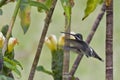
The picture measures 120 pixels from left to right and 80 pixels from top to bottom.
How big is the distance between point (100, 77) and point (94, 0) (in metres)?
1.88

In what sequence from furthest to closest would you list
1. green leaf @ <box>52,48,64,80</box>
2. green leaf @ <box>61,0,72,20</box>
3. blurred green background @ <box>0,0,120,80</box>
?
blurred green background @ <box>0,0,120,80</box>, green leaf @ <box>52,48,64,80</box>, green leaf @ <box>61,0,72,20</box>

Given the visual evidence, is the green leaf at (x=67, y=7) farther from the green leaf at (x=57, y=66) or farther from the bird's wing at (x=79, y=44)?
the green leaf at (x=57, y=66)

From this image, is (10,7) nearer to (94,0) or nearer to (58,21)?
(58,21)

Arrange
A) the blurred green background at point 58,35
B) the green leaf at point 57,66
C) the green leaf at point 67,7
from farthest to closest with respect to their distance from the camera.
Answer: the blurred green background at point 58,35
the green leaf at point 57,66
the green leaf at point 67,7

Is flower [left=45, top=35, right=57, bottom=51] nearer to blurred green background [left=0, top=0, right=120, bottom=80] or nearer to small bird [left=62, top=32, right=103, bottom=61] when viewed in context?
small bird [left=62, top=32, right=103, bottom=61]

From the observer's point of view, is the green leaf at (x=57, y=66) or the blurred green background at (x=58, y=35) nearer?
the green leaf at (x=57, y=66)

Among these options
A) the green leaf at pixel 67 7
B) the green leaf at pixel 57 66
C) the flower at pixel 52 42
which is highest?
the green leaf at pixel 67 7

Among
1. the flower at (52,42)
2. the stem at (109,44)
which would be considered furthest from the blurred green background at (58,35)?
the stem at (109,44)

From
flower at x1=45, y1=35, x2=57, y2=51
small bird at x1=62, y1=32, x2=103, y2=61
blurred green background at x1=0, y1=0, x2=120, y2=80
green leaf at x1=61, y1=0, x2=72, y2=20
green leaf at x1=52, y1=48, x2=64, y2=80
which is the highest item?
green leaf at x1=61, y1=0, x2=72, y2=20

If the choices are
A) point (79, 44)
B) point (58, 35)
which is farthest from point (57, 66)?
point (58, 35)

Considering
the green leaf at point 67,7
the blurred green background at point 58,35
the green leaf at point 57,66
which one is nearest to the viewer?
the green leaf at point 67,7

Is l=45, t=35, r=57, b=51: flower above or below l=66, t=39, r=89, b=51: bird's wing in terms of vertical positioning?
below

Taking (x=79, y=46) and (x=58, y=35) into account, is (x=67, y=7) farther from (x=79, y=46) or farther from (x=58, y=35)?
(x=58, y=35)

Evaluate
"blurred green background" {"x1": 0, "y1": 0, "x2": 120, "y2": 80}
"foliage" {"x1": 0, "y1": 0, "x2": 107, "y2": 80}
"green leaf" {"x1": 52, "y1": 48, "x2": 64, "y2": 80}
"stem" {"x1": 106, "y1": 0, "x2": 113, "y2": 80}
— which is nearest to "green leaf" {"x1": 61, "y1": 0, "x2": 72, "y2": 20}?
"foliage" {"x1": 0, "y1": 0, "x2": 107, "y2": 80}
